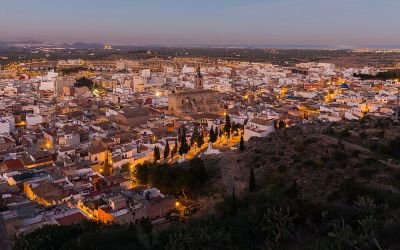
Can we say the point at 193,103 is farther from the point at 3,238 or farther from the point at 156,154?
the point at 3,238

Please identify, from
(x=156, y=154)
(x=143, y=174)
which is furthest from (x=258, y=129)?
(x=143, y=174)

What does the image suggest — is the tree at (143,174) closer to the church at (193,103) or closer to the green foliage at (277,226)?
the green foliage at (277,226)

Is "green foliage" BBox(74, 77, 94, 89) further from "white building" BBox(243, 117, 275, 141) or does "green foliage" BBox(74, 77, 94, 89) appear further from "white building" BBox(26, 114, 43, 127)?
"white building" BBox(243, 117, 275, 141)

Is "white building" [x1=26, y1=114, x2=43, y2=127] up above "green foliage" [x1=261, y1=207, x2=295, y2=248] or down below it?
below

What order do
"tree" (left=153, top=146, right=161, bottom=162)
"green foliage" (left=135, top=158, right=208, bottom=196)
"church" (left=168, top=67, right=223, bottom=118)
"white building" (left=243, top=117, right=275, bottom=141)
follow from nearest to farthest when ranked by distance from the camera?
"green foliage" (left=135, top=158, right=208, bottom=196) → "tree" (left=153, top=146, right=161, bottom=162) → "white building" (left=243, top=117, right=275, bottom=141) → "church" (left=168, top=67, right=223, bottom=118)

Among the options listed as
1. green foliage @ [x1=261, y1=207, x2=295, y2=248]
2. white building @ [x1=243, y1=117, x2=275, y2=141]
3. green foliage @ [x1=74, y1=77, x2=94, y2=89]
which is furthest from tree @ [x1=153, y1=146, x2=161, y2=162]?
green foliage @ [x1=74, y1=77, x2=94, y2=89]

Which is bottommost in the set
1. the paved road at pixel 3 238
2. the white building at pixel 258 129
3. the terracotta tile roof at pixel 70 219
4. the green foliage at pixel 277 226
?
the paved road at pixel 3 238

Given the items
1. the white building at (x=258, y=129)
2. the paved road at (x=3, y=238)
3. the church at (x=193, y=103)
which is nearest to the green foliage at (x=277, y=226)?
the paved road at (x=3, y=238)

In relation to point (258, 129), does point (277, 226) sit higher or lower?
higher

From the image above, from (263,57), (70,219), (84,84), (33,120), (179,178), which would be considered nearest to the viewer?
(70,219)
